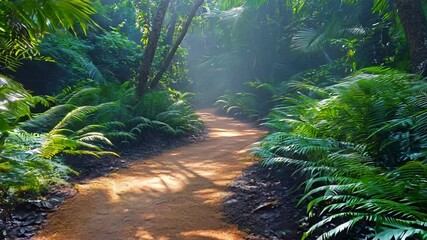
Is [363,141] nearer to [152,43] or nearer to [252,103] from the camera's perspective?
[152,43]

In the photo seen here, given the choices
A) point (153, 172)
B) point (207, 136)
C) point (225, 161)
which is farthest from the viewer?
point (207, 136)

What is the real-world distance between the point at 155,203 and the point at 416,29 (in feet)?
13.7

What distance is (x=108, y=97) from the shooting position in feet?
25.4

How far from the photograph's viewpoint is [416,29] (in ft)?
14.8

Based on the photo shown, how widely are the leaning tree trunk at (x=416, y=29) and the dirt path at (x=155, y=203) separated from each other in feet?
9.72

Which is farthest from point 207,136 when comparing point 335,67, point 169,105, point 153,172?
point 335,67

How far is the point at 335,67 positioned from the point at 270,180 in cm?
709

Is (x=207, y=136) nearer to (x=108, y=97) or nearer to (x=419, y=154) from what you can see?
(x=108, y=97)

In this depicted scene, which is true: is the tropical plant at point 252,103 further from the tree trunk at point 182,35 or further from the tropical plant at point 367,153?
the tropical plant at point 367,153

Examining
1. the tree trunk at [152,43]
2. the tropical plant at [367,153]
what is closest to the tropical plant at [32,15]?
the tropical plant at [367,153]

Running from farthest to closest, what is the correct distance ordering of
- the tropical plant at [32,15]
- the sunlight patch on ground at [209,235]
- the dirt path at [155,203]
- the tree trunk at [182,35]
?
the tree trunk at [182,35] < the dirt path at [155,203] < the sunlight patch on ground at [209,235] < the tropical plant at [32,15]

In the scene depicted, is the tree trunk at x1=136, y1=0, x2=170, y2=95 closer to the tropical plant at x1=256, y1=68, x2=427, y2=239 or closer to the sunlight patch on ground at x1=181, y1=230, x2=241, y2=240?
the tropical plant at x1=256, y1=68, x2=427, y2=239

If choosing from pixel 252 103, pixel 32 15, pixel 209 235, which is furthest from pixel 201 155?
pixel 252 103

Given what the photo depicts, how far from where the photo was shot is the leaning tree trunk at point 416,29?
14.7 ft
